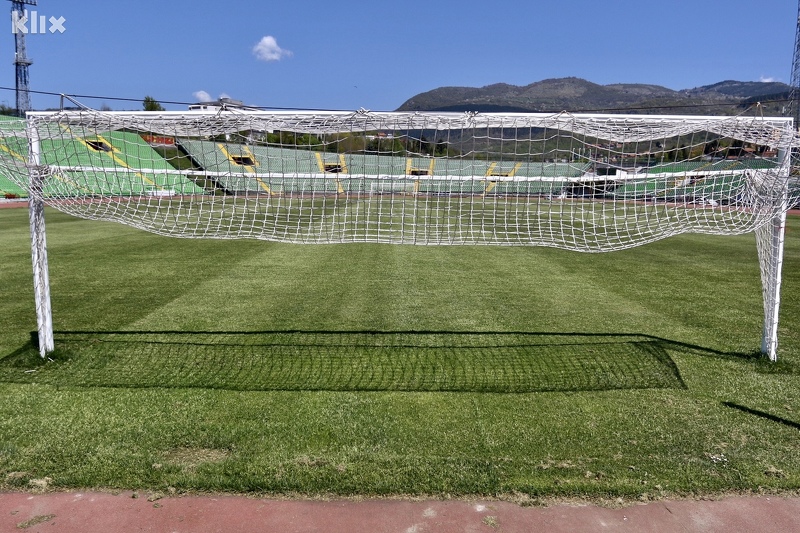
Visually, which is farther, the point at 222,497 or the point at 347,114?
the point at 347,114

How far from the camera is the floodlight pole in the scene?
465 cm

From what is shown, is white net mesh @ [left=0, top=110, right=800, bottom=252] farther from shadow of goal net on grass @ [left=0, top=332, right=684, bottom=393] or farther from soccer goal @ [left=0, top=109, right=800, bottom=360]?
shadow of goal net on grass @ [left=0, top=332, right=684, bottom=393]

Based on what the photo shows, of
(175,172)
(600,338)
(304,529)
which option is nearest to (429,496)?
(304,529)

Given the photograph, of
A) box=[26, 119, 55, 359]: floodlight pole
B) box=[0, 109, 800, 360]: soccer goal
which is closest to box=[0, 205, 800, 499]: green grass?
box=[26, 119, 55, 359]: floodlight pole

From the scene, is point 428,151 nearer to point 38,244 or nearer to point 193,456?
point 193,456

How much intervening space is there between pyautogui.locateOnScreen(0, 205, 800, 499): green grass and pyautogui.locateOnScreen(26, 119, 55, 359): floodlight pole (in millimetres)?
249

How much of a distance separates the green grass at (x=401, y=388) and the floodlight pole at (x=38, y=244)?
0.25 metres

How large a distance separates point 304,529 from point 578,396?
249 centimetres

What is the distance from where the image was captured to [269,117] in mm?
4551

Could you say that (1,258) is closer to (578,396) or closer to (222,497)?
(222,497)

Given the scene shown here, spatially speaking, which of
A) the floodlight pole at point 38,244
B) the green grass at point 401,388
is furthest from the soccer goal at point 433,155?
the green grass at point 401,388

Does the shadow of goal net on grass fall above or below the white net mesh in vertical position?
below

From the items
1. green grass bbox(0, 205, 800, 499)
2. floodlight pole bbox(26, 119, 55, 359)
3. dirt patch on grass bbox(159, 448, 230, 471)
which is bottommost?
dirt patch on grass bbox(159, 448, 230, 471)

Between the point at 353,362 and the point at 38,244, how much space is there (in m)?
2.87
